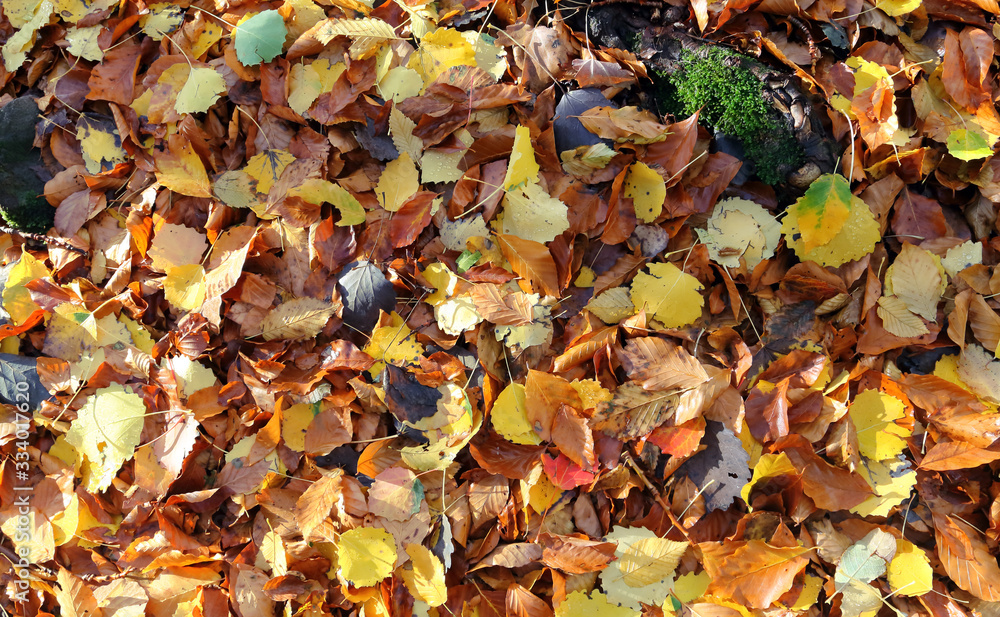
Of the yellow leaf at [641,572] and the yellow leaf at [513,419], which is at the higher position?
the yellow leaf at [513,419]

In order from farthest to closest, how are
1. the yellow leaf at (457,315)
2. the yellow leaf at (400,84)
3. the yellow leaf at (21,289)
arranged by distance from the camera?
1. the yellow leaf at (21,289)
2. the yellow leaf at (400,84)
3. the yellow leaf at (457,315)

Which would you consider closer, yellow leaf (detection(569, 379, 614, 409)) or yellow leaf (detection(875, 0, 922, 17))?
yellow leaf (detection(569, 379, 614, 409))

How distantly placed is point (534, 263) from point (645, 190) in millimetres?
392

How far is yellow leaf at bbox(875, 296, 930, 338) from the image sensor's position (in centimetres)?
165

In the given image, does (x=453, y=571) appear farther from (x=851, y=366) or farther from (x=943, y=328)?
(x=943, y=328)

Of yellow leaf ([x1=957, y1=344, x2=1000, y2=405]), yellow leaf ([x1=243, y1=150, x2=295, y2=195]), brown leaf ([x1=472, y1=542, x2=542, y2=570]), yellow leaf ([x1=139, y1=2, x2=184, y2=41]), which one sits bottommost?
brown leaf ([x1=472, y1=542, x2=542, y2=570])

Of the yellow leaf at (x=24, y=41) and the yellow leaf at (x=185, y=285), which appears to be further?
the yellow leaf at (x=24, y=41)

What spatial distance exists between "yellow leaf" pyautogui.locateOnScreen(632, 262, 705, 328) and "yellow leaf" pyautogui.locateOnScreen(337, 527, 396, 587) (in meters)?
0.99

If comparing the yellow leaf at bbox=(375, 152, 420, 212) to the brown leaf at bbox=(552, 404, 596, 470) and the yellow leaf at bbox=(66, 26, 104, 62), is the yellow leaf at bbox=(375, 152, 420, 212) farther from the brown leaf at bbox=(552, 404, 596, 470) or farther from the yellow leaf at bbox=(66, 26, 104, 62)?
the yellow leaf at bbox=(66, 26, 104, 62)

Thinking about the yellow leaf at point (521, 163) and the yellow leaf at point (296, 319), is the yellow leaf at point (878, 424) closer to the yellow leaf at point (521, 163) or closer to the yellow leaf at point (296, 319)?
the yellow leaf at point (521, 163)

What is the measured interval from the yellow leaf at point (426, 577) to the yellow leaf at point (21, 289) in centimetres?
146

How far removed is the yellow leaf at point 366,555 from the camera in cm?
161

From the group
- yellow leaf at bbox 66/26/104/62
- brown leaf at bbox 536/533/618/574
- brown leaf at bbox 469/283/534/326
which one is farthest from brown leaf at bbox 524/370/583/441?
yellow leaf at bbox 66/26/104/62

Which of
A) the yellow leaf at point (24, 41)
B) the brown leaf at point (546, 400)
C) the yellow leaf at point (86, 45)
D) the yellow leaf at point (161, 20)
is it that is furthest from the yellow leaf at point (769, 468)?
the yellow leaf at point (24, 41)
